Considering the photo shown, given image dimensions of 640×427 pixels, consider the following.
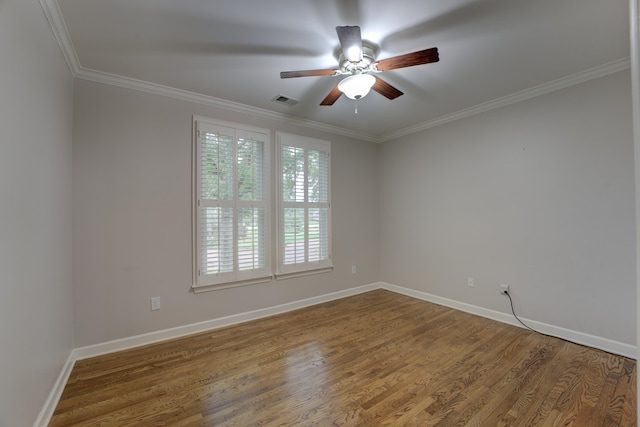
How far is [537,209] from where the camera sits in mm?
2984

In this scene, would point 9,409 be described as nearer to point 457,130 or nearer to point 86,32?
point 86,32

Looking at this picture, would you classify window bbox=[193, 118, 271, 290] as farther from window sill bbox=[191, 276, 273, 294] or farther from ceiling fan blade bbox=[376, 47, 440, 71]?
ceiling fan blade bbox=[376, 47, 440, 71]

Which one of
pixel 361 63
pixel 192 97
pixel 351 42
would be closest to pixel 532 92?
pixel 361 63

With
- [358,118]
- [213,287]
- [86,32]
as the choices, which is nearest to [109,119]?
[86,32]

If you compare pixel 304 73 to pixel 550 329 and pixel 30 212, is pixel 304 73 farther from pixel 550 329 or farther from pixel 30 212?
pixel 550 329

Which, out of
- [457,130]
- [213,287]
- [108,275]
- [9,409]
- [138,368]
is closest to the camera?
[9,409]

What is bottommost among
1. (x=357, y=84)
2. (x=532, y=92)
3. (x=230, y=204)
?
(x=230, y=204)

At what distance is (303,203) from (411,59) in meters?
2.26

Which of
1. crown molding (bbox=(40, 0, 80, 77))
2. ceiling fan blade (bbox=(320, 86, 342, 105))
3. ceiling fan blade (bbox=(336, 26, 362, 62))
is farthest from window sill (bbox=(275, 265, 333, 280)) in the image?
crown molding (bbox=(40, 0, 80, 77))

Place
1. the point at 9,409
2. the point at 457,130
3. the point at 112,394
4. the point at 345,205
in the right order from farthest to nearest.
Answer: the point at 345,205 < the point at 457,130 < the point at 112,394 < the point at 9,409

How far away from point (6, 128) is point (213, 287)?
7.14ft

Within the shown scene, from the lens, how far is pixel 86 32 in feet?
6.66

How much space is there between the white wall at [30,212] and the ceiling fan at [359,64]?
150 centimetres

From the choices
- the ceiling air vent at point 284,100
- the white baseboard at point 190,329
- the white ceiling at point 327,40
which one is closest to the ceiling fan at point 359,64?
the white ceiling at point 327,40
